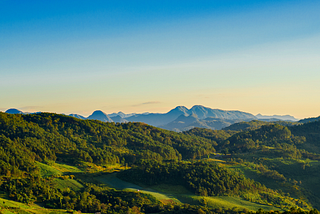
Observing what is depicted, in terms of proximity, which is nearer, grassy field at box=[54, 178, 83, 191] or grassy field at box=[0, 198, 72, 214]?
grassy field at box=[0, 198, 72, 214]

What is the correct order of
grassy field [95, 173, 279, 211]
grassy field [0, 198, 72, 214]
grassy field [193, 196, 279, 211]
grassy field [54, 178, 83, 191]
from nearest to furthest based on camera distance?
grassy field [0, 198, 72, 214] → grassy field [193, 196, 279, 211] → grassy field [95, 173, 279, 211] → grassy field [54, 178, 83, 191]

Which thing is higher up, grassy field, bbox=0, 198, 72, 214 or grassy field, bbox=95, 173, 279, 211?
grassy field, bbox=0, 198, 72, 214

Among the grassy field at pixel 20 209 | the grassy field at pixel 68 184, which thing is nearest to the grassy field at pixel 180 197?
the grassy field at pixel 68 184

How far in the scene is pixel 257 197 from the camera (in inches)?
6211

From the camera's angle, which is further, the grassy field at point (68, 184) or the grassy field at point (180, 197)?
the grassy field at point (68, 184)

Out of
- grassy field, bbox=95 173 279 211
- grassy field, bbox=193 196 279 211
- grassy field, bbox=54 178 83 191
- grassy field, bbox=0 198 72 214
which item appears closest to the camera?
grassy field, bbox=0 198 72 214

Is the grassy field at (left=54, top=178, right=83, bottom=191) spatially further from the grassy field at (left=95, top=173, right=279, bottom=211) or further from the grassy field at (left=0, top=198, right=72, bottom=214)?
the grassy field at (left=0, top=198, right=72, bottom=214)

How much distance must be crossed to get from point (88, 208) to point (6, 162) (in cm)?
8891

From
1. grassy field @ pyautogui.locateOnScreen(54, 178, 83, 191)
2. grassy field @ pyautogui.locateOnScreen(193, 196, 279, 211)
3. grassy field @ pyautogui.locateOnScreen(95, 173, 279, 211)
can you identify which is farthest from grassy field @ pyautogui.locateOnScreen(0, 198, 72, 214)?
grassy field @ pyautogui.locateOnScreen(193, 196, 279, 211)

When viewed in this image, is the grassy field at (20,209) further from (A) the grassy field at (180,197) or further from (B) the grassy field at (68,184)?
(A) the grassy field at (180,197)

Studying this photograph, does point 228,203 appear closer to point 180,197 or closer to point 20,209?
point 180,197

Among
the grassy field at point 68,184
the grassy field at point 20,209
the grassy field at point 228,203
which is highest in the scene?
the grassy field at point 20,209

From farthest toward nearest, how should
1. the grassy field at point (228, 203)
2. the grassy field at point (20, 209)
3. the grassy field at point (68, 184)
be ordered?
the grassy field at point (68, 184) < the grassy field at point (228, 203) < the grassy field at point (20, 209)

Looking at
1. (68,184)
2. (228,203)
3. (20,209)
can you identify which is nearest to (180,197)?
(228,203)
